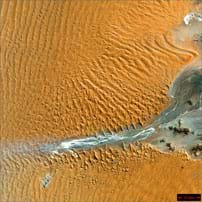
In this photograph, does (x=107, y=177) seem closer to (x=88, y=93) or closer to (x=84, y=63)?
(x=88, y=93)

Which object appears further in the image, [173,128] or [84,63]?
[84,63]

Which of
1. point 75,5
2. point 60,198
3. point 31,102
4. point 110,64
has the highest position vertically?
point 75,5

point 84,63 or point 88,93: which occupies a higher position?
point 84,63

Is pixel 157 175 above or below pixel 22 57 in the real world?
below

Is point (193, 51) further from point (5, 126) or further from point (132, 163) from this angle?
point (5, 126)

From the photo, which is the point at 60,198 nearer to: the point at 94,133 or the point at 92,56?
the point at 94,133

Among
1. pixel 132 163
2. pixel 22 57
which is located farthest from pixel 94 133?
pixel 22 57

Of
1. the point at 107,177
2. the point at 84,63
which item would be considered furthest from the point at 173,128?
the point at 84,63
